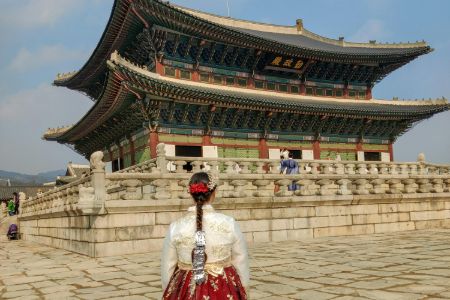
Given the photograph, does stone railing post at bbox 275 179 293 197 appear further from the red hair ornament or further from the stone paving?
the red hair ornament

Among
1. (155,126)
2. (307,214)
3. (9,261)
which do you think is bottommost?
(9,261)

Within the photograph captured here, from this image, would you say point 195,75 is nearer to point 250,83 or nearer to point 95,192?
point 250,83

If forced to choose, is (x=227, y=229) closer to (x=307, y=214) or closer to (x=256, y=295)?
(x=256, y=295)

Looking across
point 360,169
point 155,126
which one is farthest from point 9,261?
point 360,169

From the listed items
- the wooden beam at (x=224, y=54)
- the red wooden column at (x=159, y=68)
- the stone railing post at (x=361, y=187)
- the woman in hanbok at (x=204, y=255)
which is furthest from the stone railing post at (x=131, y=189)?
the wooden beam at (x=224, y=54)

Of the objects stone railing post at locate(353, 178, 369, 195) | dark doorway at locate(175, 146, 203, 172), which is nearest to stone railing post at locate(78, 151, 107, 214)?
stone railing post at locate(353, 178, 369, 195)

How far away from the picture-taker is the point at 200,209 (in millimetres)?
2734

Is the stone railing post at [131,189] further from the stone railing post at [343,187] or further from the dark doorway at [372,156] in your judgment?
the dark doorway at [372,156]

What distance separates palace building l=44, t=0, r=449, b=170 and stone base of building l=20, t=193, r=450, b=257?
6171mm

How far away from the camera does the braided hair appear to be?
2.62 m

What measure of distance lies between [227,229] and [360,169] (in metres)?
14.2

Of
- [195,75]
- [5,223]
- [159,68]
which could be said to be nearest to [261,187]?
[159,68]

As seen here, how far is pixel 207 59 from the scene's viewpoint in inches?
806

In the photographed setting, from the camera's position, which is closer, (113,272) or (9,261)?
(113,272)
